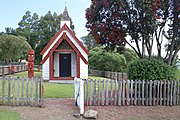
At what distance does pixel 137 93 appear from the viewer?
10742 mm

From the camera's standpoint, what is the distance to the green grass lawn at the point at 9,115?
26.9ft

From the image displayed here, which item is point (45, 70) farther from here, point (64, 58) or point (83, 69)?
point (83, 69)

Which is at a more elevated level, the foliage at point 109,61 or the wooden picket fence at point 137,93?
the foliage at point 109,61

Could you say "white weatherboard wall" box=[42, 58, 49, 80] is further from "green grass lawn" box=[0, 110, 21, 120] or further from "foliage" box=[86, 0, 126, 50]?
"green grass lawn" box=[0, 110, 21, 120]

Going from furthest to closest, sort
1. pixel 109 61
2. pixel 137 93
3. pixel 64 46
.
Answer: pixel 109 61 → pixel 64 46 → pixel 137 93

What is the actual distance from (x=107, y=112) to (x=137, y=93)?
2.10 metres

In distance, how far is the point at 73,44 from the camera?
20.8 metres

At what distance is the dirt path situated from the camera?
8.80 meters

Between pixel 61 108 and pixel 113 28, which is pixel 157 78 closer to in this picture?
pixel 113 28

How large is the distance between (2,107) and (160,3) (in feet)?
31.2

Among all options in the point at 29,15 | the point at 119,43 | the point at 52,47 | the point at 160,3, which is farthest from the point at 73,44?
the point at 29,15

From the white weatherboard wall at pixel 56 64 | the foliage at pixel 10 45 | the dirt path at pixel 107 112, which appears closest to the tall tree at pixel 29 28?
the foliage at pixel 10 45

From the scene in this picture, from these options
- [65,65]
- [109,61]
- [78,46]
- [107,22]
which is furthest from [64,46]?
[109,61]

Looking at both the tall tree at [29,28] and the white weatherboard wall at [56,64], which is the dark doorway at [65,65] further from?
the tall tree at [29,28]
